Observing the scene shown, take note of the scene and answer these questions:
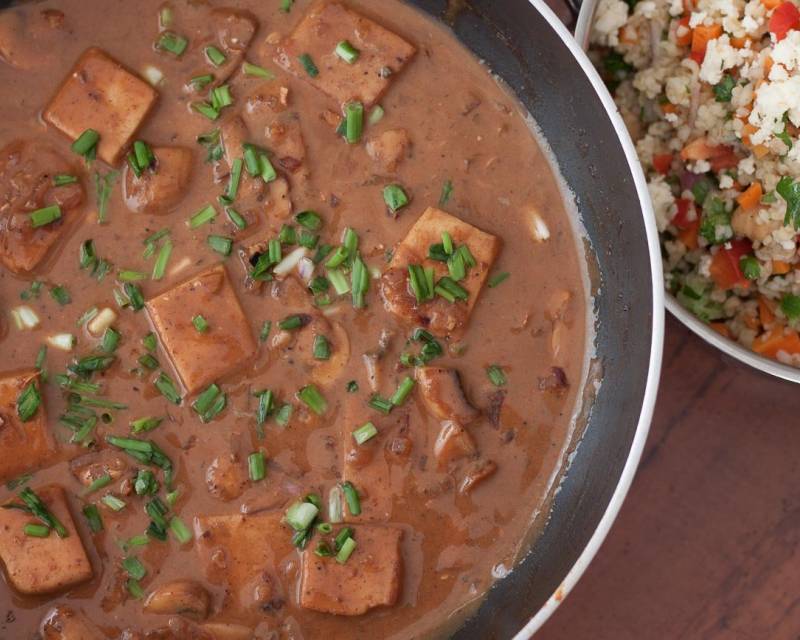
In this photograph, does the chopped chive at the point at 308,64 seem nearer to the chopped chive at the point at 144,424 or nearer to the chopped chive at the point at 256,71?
the chopped chive at the point at 256,71

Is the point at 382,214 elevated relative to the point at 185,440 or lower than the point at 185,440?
elevated

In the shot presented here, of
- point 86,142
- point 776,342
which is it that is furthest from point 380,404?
point 776,342

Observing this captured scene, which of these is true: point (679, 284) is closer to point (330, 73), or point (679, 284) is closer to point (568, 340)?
point (568, 340)

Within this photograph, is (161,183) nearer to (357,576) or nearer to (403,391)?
(403,391)

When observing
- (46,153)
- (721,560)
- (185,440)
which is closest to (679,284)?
(721,560)

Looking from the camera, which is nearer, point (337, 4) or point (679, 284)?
point (337, 4)

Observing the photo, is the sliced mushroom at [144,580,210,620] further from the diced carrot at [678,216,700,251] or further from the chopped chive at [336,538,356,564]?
the diced carrot at [678,216,700,251]

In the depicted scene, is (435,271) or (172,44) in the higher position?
(172,44)
